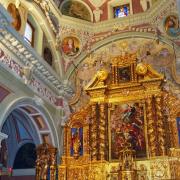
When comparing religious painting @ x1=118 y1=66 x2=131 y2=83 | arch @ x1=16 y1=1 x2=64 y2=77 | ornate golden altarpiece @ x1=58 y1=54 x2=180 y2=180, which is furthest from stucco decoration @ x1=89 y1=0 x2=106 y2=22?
religious painting @ x1=118 y1=66 x2=131 y2=83

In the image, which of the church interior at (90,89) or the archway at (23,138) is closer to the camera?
the church interior at (90,89)

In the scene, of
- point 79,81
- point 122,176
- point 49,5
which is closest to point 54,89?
point 79,81

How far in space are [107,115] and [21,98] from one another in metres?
4.25

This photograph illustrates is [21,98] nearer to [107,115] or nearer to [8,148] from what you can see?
[107,115]

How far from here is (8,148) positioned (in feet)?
56.7

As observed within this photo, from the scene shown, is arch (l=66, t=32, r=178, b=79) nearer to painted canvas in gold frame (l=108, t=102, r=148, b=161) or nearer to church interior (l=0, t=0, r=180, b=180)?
church interior (l=0, t=0, r=180, b=180)

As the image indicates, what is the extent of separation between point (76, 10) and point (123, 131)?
7.48 m

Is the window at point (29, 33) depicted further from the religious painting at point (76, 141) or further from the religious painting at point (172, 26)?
the religious painting at point (172, 26)

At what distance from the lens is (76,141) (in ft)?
48.8

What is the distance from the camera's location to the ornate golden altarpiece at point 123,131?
1339 cm

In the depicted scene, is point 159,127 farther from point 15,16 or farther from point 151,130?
point 15,16

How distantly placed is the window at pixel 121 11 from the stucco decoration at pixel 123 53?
63.7 inches

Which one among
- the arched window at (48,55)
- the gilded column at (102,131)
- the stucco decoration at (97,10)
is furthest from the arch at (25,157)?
the stucco decoration at (97,10)

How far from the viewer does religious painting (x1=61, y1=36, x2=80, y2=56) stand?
1730 cm
